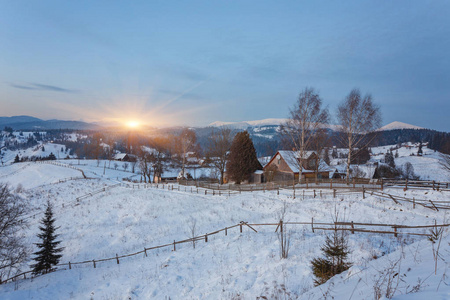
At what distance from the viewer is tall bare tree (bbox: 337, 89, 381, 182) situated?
23.2 m

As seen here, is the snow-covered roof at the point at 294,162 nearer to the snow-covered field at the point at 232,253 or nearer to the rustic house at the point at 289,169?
the rustic house at the point at 289,169

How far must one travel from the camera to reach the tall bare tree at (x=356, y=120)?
23156 millimetres

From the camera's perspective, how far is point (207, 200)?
28734mm

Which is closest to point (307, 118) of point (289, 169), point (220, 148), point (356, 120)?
point (356, 120)

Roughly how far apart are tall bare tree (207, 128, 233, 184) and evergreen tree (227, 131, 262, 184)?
7.97 ft

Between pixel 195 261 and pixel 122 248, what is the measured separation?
1147 centimetres

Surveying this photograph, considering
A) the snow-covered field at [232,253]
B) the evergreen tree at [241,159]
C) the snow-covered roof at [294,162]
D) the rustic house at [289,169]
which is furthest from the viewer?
the evergreen tree at [241,159]

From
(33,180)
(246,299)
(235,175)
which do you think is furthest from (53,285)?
(33,180)

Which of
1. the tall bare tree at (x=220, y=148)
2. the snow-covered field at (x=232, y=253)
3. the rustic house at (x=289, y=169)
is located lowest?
the snow-covered field at (x=232, y=253)

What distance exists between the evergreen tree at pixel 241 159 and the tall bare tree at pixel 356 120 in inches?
726

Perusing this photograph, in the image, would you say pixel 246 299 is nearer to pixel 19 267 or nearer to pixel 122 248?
pixel 122 248

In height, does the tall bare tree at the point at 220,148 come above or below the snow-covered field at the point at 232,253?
above

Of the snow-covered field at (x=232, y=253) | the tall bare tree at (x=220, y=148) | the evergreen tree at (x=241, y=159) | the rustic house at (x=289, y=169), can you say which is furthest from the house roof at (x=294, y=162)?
the snow-covered field at (x=232, y=253)

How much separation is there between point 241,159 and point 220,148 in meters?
5.09
